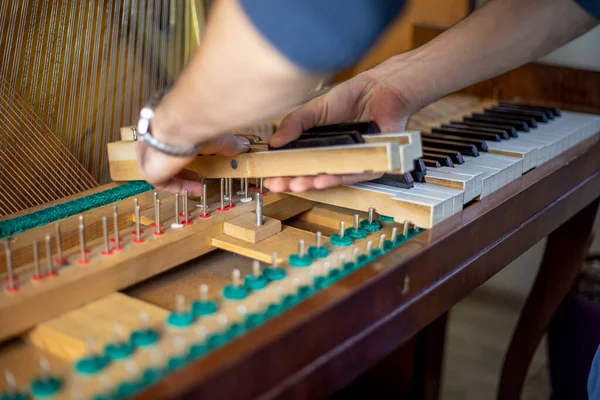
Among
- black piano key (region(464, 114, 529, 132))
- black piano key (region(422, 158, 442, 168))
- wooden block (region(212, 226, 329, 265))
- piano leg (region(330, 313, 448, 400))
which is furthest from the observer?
piano leg (region(330, 313, 448, 400))

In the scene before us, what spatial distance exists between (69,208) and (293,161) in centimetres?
44

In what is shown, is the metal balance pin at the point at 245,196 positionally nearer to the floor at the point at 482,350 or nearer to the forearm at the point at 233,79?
the forearm at the point at 233,79

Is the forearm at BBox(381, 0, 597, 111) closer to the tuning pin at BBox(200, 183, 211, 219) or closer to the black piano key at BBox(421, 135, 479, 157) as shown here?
the black piano key at BBox(421, 135, 479, 157)

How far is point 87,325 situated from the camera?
1.03 metres

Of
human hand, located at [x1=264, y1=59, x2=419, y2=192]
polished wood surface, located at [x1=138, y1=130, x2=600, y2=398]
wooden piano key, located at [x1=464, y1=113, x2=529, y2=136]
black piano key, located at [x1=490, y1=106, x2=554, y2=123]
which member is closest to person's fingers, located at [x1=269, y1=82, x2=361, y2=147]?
human hand, located at [x1=264, y1=59, x2=419, y2=192]

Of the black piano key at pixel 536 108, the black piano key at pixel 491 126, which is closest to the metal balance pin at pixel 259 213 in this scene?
the black piano key at pixel 491 126

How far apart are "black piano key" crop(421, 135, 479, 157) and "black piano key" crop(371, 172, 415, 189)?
30cm

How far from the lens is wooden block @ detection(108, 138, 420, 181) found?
1.17 metres

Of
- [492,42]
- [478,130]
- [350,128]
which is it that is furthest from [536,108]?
[350,128]

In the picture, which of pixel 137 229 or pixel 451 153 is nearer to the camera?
pixel 137 229

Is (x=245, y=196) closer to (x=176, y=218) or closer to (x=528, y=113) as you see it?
(x=176, y=218)

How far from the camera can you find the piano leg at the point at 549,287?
2.28 meters

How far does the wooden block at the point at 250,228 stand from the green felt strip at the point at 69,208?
251mm

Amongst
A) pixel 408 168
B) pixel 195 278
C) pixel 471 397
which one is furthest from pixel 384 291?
pixel 471 397
